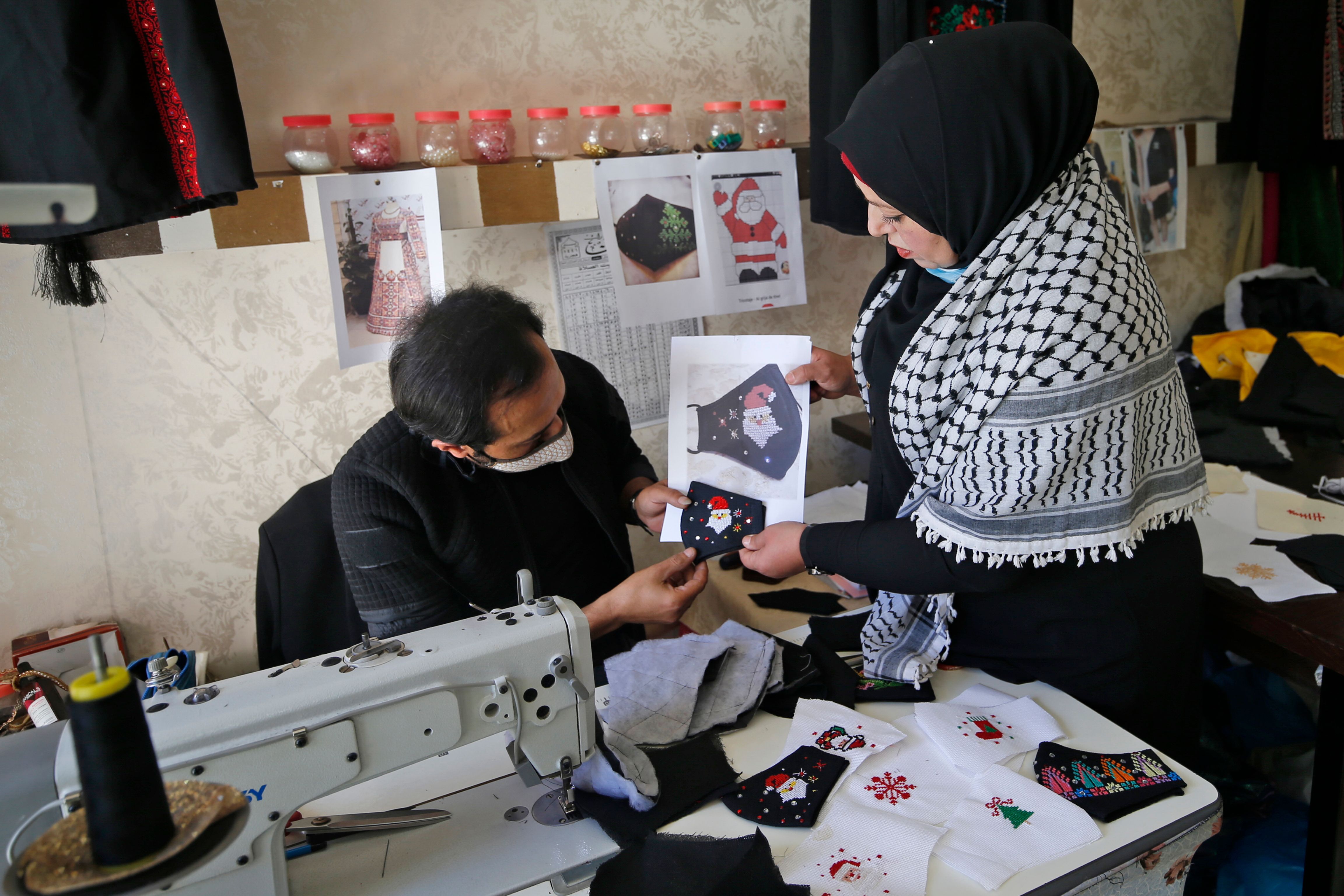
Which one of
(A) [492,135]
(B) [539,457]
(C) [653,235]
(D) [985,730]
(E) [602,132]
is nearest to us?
(D) [985,730]

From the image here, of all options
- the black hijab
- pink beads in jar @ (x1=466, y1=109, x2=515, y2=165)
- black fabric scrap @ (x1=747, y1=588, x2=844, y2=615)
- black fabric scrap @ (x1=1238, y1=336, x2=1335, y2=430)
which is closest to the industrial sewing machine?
the black hijab

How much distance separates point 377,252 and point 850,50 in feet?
3.69

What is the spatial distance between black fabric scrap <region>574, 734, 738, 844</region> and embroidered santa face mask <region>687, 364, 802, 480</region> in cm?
50

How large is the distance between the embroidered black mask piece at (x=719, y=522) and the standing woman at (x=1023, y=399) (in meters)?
0.15

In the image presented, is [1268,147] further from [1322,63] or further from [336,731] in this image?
[336,731]

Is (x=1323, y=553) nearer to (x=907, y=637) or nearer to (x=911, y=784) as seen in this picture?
(x=907, y=637)

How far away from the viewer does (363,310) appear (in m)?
1.90

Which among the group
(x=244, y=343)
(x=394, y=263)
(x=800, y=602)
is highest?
(x=394, y=263)

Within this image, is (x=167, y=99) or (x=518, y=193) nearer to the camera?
(x=167, y=99)

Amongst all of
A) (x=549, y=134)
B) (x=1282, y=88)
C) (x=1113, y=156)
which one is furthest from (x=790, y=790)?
(x=1282, y=88)

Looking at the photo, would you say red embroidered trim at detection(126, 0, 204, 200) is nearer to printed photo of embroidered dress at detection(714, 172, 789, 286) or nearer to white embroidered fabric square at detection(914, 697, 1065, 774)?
printed photo of embroidered dress at detection(714, 172, 789, 286)

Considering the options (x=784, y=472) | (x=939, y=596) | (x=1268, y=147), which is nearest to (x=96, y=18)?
(x=784, y=472)

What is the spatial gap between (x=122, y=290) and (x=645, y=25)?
4.36 feet

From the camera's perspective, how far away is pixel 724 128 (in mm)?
2158
